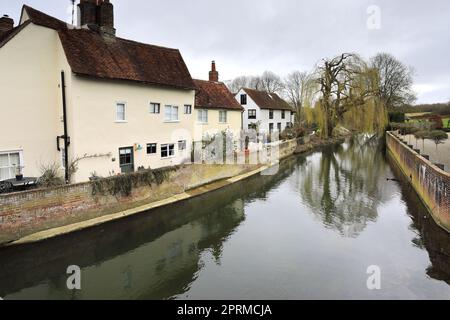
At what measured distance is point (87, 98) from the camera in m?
13.7

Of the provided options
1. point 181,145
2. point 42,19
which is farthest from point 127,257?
point 42,19

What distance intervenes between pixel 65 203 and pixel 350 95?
33245 mm

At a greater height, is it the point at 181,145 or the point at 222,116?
the point at 222,116

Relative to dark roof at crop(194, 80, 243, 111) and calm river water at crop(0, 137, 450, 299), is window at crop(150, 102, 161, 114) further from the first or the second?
dark roof at crop(194, 80, 243, 111)

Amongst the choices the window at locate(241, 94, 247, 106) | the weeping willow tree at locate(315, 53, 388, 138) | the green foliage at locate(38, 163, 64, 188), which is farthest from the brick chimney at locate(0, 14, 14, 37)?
the weeping willow tree at locate(315, 53, 388, 138)

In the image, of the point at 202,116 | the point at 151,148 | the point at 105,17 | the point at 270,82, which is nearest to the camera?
the point at 105,17

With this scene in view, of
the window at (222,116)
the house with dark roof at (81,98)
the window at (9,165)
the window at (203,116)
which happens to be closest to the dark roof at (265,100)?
the window at (222,116)

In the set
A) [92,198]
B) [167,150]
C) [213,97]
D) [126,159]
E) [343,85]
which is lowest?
[92,198]

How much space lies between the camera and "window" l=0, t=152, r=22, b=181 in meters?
12.0

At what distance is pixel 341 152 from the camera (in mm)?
35781

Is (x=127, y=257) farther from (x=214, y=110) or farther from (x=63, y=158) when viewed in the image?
(x=214, y=110)
